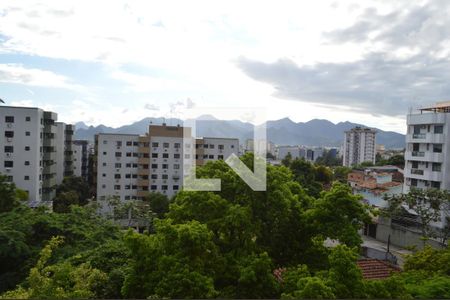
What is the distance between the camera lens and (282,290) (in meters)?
4.80

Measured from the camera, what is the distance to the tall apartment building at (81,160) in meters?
29.2

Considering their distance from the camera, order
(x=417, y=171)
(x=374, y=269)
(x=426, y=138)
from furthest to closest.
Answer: (x=417, y=171), (x=426, y=138), (x=374, y=269)

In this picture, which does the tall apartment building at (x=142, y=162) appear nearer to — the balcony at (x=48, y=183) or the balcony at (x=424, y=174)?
the balcony at (x=48, y=183)

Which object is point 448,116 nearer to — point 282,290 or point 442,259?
point 442,259

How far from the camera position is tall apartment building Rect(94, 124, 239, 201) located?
23172mm

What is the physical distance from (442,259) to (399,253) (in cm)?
887

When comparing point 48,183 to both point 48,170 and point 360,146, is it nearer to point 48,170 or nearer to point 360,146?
point 48,170

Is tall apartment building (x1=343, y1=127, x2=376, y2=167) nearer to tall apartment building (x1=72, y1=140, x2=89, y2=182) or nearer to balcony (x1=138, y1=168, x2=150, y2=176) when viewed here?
tall apartment building (x1=72, y1=140, x2=89, y2=182)

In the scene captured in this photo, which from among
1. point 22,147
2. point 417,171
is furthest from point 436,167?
point 22,147

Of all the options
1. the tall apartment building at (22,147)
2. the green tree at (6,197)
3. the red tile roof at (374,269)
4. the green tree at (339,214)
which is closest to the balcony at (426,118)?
the red tile roof at (374,269)

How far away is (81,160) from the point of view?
30.0m

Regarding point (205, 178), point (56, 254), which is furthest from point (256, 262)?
point (56, 254)

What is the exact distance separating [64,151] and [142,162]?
5.95 metres

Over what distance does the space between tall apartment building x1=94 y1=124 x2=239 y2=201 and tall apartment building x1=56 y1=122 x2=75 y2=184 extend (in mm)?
2504
